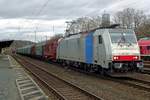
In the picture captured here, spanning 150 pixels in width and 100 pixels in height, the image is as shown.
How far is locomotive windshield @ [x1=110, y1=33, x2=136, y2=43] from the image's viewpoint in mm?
19859

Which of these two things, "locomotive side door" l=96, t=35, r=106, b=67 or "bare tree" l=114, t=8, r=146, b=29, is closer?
"locomotive side door" l=96, t=35, r=106, b=67

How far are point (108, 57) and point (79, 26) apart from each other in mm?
67347

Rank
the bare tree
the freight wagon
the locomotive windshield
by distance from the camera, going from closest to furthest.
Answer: the locomotive windshield, the freight wagon, the bare tree

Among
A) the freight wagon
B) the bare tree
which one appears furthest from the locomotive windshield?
the bare tree

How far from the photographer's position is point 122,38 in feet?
65.9

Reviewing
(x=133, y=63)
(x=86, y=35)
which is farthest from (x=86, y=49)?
(x=133, y=63)

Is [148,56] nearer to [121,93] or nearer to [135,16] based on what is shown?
[121,93]

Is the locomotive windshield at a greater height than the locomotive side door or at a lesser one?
greater

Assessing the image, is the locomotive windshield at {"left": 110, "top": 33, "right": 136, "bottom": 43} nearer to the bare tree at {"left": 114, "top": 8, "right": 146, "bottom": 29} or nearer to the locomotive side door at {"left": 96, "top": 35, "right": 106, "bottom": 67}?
the locomotive side door at {"left": 96, "top": 35, "right": 106, "bottom": 67}

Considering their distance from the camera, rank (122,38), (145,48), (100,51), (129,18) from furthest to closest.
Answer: (129,18) → (145,48) → (100,51) → (122,38)

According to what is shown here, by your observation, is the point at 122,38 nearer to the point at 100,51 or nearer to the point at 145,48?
the point at 100,51

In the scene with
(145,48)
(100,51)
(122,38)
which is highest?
(122,38)

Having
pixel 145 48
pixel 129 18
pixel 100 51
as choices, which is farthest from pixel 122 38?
pixel 129 18

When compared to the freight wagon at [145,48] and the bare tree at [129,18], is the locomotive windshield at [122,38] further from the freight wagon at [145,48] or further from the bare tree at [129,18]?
the bare tree at [129,18]
